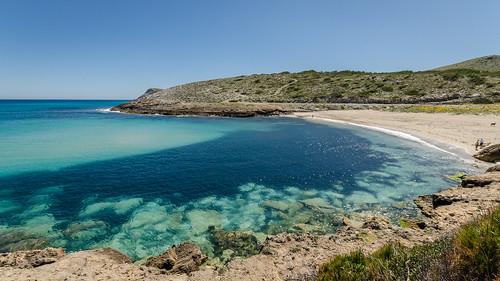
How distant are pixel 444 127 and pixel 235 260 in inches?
1352

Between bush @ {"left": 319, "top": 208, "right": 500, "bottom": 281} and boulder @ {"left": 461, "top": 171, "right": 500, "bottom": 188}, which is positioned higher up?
bush @ {"left": 319, "top": 208, "right": 500, "bottom": 281}

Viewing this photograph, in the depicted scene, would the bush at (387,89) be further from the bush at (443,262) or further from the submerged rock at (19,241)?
the submerged rock at (19,241)

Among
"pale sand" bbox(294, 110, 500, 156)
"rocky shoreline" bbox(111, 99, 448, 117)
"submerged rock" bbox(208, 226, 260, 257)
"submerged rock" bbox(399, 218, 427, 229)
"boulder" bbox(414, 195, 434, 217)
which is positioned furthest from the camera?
"rocky shoreline" bbox(111, 99, 448, 117)

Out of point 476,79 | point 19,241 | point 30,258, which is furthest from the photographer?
point 476,79

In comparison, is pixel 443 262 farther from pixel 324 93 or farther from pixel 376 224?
pixel 324 93

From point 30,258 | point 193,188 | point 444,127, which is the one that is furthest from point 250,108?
point 30,258

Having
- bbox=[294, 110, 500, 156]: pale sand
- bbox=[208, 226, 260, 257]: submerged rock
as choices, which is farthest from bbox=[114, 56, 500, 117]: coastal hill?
bbox=[208, 226, 260, 257]: submerged rock

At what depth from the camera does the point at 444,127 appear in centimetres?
3409

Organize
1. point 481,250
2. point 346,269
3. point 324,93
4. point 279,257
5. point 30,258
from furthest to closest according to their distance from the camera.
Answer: point 324,93, point 30,258, point 279,257, point 346,269, point 481,250

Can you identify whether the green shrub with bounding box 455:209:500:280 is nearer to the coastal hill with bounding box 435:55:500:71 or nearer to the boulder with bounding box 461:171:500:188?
the boulder with bounding box 461:171:500:188

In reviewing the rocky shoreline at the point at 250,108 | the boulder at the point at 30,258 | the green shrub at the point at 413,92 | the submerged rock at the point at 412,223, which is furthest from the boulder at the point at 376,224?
the green shrub at the point at 413,92

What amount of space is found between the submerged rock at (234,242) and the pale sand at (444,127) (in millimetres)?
20713

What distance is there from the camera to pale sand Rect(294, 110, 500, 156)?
88.1 feet

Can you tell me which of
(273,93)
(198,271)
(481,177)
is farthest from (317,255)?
(273,93)
